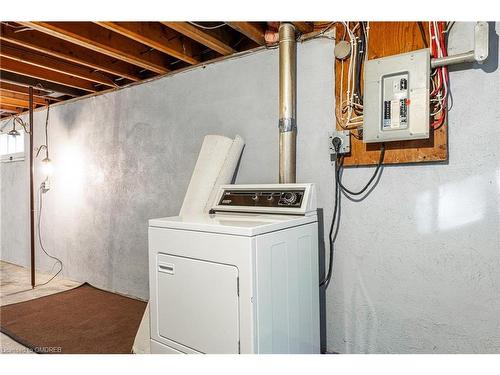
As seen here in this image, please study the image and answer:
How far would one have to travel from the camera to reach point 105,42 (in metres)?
2.49

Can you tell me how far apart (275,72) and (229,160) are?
726 millimetres

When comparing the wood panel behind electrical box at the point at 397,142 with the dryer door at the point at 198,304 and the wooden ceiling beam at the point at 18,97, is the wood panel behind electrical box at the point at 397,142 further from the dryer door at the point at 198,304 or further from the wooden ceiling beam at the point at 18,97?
the wooden ceiling beam at the point at 18,97

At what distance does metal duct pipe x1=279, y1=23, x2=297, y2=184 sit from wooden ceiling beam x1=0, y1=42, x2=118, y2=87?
6.82ft

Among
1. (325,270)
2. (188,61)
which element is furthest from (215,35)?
(325,270)

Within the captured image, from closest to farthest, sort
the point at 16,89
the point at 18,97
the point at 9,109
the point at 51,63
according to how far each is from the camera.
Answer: the point at 51,63, the point at 16,89, the point at 18,97, the point at 9,109

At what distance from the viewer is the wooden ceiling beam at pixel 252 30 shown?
83.9 inches

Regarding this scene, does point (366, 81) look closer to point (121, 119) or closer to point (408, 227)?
point (408, 227)

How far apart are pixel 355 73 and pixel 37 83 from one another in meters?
3.31

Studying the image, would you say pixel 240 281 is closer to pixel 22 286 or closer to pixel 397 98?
pixel 397 98

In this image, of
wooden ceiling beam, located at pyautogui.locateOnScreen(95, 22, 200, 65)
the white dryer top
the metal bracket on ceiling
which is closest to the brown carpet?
the white dryer top

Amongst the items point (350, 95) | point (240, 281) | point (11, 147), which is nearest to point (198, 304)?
point (240, 281)

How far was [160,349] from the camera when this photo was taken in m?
1.77

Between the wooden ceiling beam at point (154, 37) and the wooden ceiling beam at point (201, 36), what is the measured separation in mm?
133

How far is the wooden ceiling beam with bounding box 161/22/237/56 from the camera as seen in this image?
2132 millimetres
